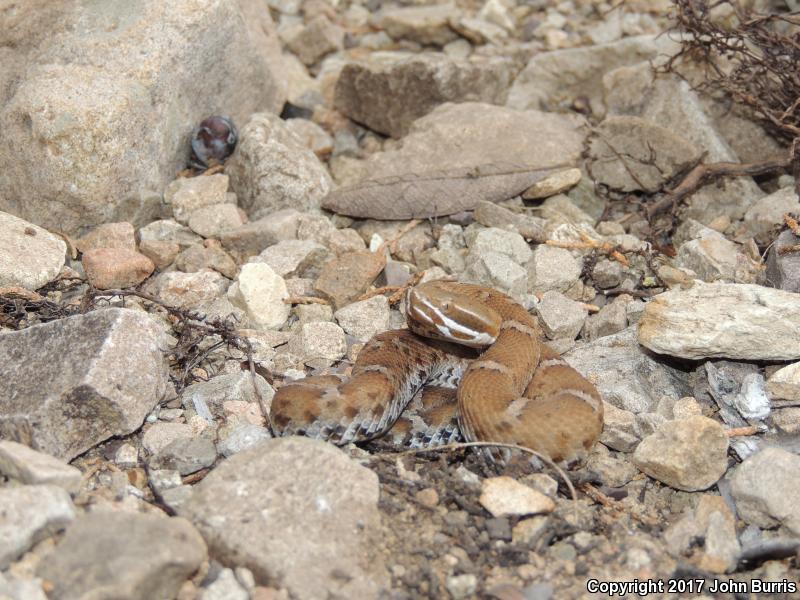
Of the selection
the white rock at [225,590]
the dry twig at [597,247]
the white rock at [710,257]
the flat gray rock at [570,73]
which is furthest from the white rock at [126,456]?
the flat gray rock at [570,73]

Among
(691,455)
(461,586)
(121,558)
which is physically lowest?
(691,455)

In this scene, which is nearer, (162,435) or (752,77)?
(162,435)

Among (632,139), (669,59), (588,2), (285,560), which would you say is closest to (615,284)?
(632,139)

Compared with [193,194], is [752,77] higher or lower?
higher

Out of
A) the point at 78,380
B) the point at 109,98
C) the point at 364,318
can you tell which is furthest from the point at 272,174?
the point at 78,380

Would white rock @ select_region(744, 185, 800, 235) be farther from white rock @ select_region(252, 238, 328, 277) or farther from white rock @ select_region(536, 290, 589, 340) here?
white rock @ select_region(252, 238, 328, 277)

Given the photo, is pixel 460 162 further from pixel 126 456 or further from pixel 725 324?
pixel 126 456

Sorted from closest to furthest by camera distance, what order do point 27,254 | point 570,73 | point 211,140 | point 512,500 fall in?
point 512,500 < point 27,254 < point 211,140 < point 570,73

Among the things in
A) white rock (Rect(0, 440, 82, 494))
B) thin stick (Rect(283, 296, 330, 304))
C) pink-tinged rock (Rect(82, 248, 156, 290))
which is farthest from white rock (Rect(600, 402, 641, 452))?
pink-tinged rock (Rect(82, 248, 156, 290))
